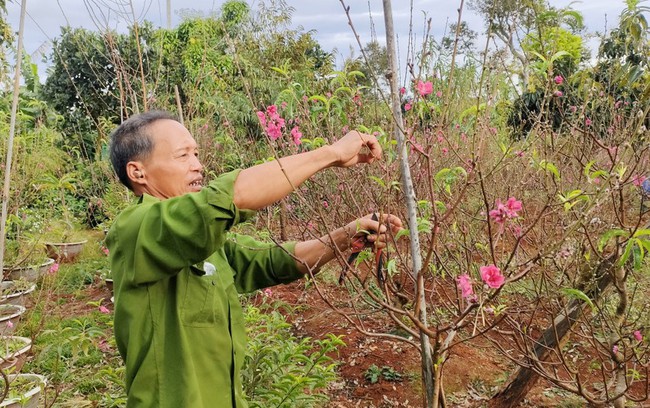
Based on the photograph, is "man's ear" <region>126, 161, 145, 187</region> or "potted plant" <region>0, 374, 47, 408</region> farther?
"potted plant" <region>0, 374, 47, 408</region>

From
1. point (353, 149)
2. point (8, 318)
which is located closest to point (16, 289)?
point (8, 318)

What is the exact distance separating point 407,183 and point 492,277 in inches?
12.8

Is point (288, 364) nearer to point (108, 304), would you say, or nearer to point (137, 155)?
point (137, 155)

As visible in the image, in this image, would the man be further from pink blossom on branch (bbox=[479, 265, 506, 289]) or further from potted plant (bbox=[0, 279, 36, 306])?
potted plant (bbox=[0, 279, 36, 306])

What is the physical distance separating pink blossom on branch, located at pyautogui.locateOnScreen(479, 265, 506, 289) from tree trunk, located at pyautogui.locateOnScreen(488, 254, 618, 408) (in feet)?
4.13

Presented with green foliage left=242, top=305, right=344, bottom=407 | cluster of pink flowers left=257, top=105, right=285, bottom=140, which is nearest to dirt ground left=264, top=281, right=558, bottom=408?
green foliage left=242, top=305, right=344, bottom=407

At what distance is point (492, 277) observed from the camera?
1.46 meters

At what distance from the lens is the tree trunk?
2687mm

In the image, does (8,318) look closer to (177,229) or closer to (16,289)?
(16,289)

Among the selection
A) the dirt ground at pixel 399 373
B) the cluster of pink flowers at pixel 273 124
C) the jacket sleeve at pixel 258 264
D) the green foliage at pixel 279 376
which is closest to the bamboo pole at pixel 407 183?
the jacket sleeve at pixel 258 264

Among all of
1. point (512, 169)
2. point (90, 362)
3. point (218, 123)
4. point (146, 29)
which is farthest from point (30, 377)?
point (146, 29)

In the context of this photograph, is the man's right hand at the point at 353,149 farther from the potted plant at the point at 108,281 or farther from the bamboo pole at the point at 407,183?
the potted plant at the point at 108,281

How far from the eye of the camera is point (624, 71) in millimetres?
2562

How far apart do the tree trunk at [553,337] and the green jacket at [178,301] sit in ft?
5.15
